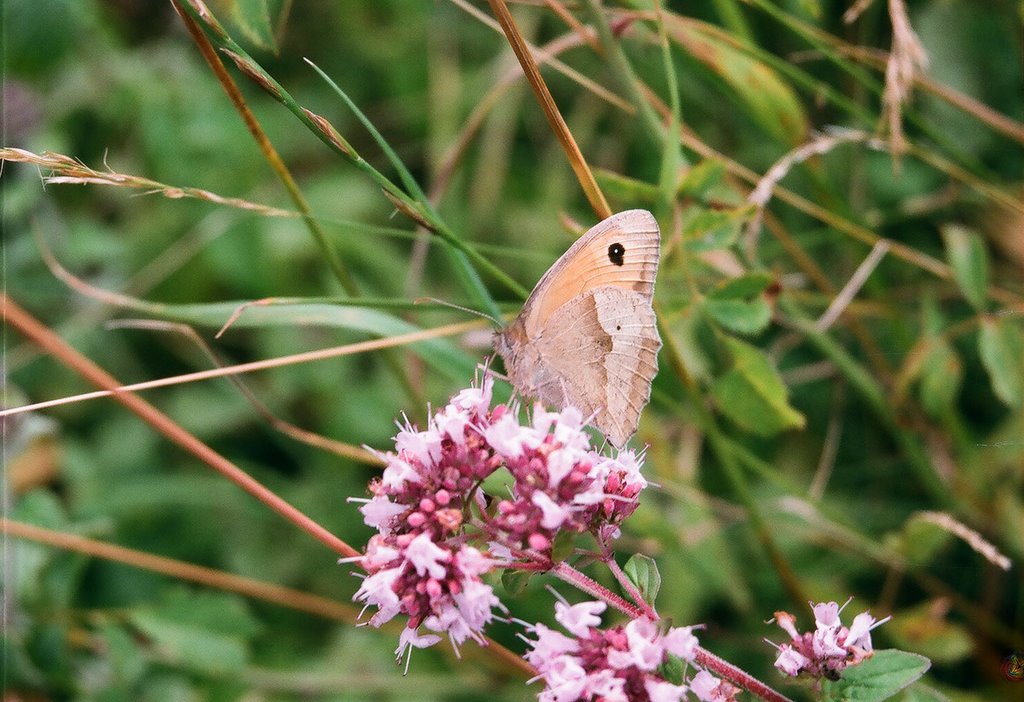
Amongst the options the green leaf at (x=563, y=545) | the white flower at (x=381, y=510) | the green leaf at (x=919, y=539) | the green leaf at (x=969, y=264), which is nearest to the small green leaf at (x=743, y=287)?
the green leaf at (x=969, y=264)

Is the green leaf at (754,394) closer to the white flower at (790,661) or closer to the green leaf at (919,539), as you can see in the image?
the green leaf at (919,539)

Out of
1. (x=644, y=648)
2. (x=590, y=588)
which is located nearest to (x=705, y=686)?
(x=644, y=648)

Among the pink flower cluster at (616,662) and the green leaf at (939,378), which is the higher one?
the green leaf at (939,378)

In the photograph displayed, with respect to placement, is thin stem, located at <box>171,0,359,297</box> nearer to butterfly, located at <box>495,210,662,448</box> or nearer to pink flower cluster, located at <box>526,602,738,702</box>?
butterfly, located at <box>495,210,662,448</box>

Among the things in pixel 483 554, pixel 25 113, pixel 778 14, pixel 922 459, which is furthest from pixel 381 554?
pixel 25 113

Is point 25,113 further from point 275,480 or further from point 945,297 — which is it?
point 945,297

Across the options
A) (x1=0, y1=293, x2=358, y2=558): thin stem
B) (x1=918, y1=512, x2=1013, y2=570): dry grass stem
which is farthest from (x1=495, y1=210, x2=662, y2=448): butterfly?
Answer: (x1=918, y1=512, x2=1013, y2=570): dry grass stem
